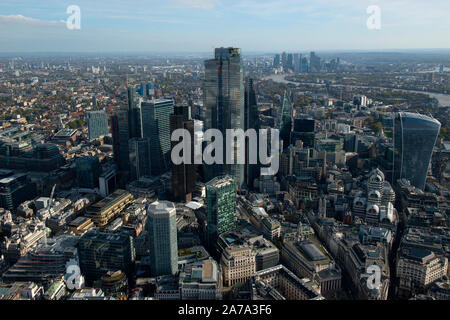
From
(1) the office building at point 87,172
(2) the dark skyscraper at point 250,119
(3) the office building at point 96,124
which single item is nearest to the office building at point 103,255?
(1) the office building at point 87,172

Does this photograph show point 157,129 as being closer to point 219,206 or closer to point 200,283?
point 219,206

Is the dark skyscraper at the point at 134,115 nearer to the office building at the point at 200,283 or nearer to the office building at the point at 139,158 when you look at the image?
the office building at the point at 139,158

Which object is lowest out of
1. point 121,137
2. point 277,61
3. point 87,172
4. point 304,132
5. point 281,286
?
point 281,286

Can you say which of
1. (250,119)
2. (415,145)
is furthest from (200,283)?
(415,145)

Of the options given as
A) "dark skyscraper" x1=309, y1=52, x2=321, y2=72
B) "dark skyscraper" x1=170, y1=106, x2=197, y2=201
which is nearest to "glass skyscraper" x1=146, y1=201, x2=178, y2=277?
→ "dark skyscraper" x1=170, y1=106, x2=197, y2=201

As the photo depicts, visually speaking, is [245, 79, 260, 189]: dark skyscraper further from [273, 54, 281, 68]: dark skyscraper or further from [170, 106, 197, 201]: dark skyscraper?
[273, 54, 281, 68]: dark skyscraper

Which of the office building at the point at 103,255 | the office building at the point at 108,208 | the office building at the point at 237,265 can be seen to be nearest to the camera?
the office building at the point at 237,265
